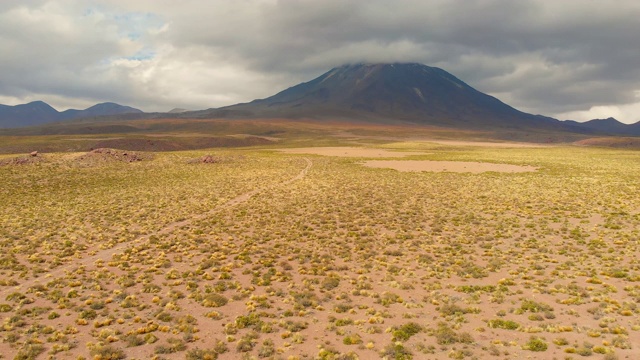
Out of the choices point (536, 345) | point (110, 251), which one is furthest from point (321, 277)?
point (110, 251)

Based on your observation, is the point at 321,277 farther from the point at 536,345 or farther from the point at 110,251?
the point at 110,251

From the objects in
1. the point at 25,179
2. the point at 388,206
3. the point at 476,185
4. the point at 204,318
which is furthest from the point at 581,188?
the point at 25,179

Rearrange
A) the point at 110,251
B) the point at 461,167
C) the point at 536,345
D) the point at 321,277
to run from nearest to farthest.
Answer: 1. the point at 536,345
2. the point at 321,277
3. the point at 110,251
4. the point at 461,167

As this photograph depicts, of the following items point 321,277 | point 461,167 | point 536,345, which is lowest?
point 321,277

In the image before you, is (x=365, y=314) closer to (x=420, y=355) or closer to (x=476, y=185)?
(x=420, y=355)

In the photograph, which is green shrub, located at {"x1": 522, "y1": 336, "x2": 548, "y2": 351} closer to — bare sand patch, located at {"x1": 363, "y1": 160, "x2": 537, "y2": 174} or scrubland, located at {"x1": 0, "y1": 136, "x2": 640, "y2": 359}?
scrubland, located at {"x1": 0, "y1": 136, "x2": 640, "y2": 359}

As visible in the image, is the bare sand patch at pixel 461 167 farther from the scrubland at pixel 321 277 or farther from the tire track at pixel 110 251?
→ the tire track at pixel 110 251

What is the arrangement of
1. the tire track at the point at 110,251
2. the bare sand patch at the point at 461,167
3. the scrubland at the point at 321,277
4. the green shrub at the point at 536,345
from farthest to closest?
the bare sand patch at the point at 461,167, the tire track at the point at 110,251, the scrubland at the point at 321,277, the green shrub at the point at 536,345

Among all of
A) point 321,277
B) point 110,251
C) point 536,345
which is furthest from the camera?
point 110,251

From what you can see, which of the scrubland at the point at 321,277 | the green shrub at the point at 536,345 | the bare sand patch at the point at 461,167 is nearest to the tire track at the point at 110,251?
the scrubland at the point at 321,277

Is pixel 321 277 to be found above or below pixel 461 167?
below
